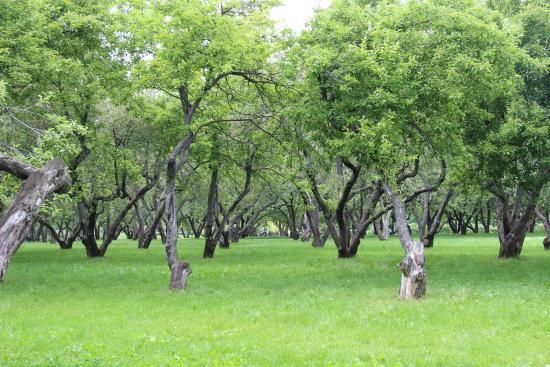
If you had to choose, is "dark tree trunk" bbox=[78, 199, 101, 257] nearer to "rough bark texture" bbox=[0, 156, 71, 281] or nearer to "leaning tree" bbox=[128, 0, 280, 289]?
"leaning tree" bbox=[128, 0, 280, 289]

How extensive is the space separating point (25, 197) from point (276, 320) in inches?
355

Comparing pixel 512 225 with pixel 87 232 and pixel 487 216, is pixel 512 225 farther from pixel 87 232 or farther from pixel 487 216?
pixel 487 216

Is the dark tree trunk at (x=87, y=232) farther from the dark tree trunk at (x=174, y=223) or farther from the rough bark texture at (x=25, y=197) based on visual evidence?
the rough bark texture at (x=25, y=197)

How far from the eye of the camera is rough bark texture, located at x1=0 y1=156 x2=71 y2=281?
4.45m

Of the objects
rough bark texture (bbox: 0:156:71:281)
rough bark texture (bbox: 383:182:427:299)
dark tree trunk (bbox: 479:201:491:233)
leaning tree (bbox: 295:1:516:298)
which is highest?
leaning tree (bbox: 295:1:516:298)

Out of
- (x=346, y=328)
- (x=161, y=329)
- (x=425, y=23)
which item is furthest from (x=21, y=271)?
(x=425, y=23)

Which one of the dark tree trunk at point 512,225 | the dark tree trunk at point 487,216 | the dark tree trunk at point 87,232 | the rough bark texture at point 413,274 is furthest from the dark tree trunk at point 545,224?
the dark tree trunk at point 87,232

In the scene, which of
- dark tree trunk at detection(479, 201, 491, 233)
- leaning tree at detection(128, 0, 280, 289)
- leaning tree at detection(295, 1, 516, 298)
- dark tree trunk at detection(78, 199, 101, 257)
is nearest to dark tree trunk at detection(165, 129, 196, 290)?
leaning tree at detection(128, 0, 280, 289)

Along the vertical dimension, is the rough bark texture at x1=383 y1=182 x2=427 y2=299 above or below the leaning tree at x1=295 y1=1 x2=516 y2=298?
below

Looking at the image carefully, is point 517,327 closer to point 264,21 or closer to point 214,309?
point 214,309

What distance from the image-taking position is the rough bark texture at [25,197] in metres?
4.45

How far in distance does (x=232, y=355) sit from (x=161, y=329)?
9.36 feet

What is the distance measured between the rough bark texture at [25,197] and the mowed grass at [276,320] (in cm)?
484

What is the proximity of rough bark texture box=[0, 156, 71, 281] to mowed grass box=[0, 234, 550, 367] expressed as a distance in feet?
15.9
